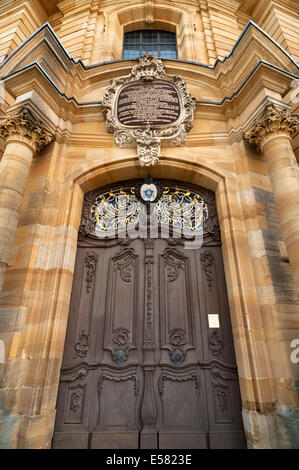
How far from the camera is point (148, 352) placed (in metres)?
3.96

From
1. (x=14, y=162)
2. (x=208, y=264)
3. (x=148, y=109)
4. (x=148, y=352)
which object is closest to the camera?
(x=148, y=352)

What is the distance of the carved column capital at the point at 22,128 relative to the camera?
4.30 meters

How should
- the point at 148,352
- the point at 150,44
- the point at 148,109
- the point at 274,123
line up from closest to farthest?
1. the point at 148,352
2. the point at 274,123
3. the point at 148,109
4. the point at 150,44

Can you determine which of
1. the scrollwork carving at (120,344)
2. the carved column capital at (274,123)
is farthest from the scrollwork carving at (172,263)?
the carved column capital at (274,123)

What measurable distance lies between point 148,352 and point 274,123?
13.9ft

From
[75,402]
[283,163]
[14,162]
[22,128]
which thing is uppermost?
[22,128]

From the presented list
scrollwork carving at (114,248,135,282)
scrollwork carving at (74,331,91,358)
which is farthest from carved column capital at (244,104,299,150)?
scrollwork carving at (74,331,91,358)

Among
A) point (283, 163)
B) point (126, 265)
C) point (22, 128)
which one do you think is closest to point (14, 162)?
point (22, 128)

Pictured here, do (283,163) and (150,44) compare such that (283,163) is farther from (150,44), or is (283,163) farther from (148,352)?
(150,44)

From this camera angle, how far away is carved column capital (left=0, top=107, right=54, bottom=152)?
14.1 ft

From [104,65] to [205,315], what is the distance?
5777 mm

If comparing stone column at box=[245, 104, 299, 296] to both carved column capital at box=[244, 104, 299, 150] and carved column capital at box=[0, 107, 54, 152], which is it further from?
carved column capital at box=[0, 107, 54, 152]

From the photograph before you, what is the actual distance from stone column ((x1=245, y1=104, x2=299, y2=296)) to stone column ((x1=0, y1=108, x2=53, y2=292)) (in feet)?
12.4
